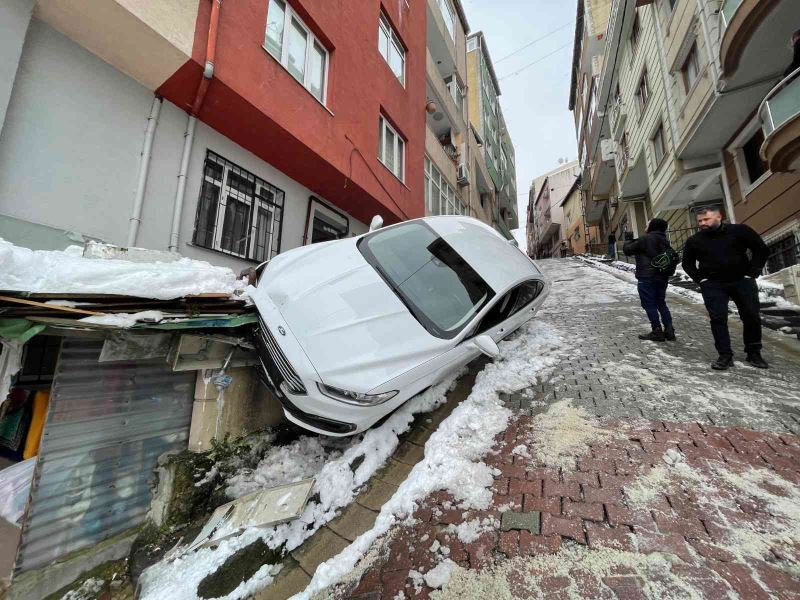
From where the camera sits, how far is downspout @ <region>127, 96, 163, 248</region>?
4.24 meters

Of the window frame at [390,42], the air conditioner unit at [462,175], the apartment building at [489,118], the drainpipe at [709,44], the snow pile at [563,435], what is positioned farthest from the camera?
the apartment building at [489,118]

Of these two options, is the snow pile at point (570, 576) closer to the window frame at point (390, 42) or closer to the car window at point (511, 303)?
the car window at point (511, 303)

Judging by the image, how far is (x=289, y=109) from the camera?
5.69 meters

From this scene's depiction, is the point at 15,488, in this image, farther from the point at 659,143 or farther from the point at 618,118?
the point at 618,118

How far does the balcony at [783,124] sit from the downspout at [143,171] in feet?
31.8

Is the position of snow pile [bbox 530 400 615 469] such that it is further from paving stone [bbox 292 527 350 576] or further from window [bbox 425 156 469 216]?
window [bbox 425 156 469 216]

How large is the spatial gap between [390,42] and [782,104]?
9008mm

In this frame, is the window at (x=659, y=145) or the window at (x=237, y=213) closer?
the window at (x=237, y=213)

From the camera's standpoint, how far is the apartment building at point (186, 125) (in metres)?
3.56

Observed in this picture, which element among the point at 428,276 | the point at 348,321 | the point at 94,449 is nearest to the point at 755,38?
the point at 428,276

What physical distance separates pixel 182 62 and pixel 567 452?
6.01 metres

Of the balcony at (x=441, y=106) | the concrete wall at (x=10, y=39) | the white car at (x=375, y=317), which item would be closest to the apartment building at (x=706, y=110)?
the white car at (x=375, y=317)

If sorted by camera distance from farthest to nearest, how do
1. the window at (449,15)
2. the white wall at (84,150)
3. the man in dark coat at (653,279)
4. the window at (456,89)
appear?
the window at (456,89), the window at (449,15), the man in dark coat at (653,279), the white wall at (84,150)

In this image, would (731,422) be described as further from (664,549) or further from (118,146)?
(118,146)
